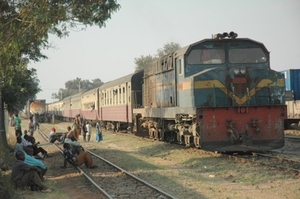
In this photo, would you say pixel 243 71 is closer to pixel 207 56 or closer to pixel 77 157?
pixel 207 56

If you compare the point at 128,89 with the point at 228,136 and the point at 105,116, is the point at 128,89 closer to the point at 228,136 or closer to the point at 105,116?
the point at 105,116

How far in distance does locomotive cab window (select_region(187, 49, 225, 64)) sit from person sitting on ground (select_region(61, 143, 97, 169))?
4689mm

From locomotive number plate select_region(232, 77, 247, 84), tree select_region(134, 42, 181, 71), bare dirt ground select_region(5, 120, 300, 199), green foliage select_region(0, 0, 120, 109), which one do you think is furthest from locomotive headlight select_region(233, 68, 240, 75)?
tree select_region(134, 42, 181, 71)

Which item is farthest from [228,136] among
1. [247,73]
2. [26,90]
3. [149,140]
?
[26,90]

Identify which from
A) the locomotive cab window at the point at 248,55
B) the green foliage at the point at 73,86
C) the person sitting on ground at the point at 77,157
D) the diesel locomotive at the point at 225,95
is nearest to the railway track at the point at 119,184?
the person sitting on ground at the point at 77,157

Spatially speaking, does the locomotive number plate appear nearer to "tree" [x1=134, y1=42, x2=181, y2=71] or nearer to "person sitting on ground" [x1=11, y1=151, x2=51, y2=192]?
"person sitting on ground" [x1=11, y1=151, x2=51, y2=192]

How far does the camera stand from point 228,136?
1302cm

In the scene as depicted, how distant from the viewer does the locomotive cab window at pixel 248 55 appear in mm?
14148

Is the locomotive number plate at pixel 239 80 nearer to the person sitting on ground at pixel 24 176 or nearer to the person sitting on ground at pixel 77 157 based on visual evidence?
the person sitting on ground at pixel 77 157

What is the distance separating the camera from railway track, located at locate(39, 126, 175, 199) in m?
9.09

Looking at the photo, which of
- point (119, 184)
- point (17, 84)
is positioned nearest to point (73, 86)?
point (17, 84)

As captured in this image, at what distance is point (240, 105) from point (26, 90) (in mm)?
10884

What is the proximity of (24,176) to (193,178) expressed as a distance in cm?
428

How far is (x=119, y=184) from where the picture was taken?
418 inches
